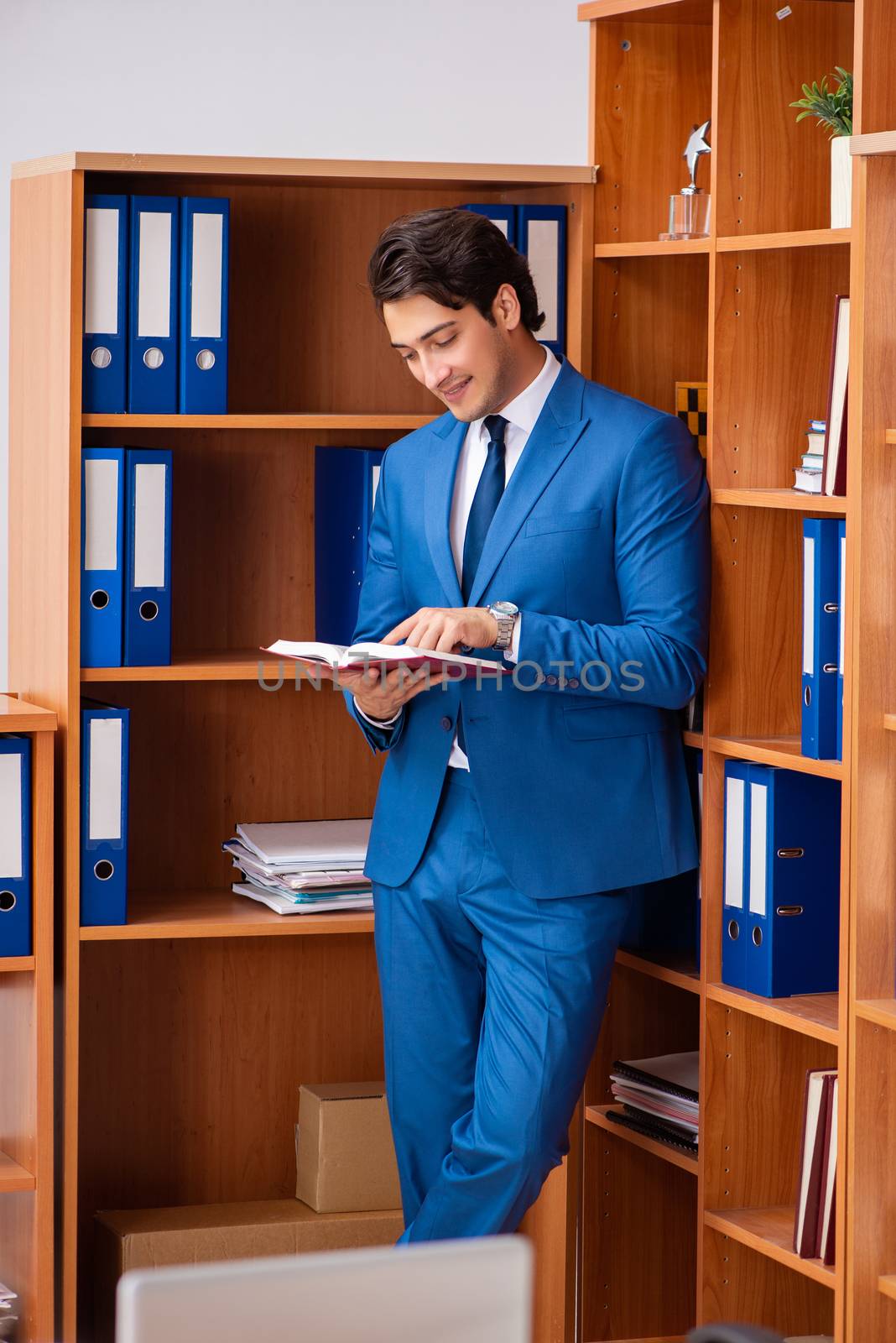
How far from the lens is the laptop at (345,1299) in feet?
3.52

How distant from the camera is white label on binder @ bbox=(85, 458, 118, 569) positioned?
9.07 ft

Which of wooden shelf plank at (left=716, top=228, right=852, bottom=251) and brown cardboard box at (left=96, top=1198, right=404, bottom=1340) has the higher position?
wooden shelf plank at (left=716, top=228, right=852, bottom=251)

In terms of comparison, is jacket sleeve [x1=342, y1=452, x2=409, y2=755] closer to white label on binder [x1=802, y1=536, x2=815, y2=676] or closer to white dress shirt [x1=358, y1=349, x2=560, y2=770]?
white dress shirt [x1=358, y1=349, x2=560, y2=770]

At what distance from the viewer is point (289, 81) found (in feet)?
12.1

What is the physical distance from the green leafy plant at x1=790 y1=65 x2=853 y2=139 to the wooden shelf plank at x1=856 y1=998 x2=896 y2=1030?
3.91 feet

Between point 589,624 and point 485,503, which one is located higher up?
point 485,503

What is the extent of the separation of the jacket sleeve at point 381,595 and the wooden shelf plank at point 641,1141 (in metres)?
0.77

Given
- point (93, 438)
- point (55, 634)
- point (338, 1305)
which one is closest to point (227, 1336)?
point (338, 1305)

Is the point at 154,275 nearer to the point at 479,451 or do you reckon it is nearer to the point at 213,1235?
the point at 479,451

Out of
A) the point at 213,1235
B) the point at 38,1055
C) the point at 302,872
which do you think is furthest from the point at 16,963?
the point at 213,1235

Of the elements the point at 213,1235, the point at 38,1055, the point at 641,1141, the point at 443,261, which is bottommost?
the point at 213,1235

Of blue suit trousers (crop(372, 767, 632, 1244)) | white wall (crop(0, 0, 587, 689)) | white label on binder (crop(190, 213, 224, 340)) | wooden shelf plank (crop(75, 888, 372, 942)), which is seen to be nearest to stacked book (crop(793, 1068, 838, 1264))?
blue suit trousers (crop(372, 767, 632, 1244))

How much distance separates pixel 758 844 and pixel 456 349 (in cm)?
84

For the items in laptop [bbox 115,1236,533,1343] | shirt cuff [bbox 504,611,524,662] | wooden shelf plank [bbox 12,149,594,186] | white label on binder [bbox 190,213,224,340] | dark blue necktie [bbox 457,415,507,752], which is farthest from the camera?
white label on binder [bbox 190,213,224,340]
